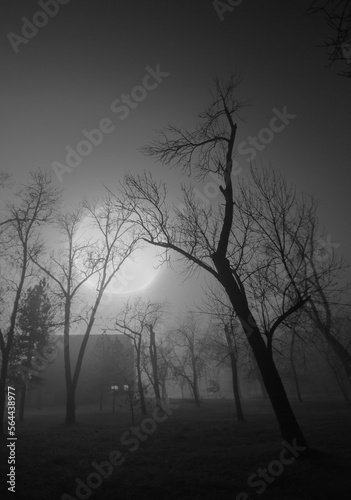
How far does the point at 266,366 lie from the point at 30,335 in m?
30.8

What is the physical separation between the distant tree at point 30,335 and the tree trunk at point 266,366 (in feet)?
91.0

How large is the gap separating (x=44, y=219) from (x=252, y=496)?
16512mm

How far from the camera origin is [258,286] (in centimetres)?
999

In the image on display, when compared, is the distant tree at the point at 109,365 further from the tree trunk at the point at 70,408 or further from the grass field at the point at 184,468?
the grass field at the point at 184,468

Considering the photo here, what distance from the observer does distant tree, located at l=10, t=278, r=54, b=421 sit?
31547mm

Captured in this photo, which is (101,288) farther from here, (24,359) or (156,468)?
(24,359)

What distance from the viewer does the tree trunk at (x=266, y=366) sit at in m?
7.68

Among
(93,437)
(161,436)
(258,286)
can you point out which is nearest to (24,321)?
(93,437)

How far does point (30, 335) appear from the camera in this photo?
3125cm

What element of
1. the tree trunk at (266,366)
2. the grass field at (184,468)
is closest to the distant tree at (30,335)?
the grass field at (184,468)

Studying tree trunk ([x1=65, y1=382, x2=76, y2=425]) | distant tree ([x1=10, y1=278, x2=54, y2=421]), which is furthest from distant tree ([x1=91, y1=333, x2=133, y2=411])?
tree trunk ([x1=65, y1=382, x2=76, y2=425])

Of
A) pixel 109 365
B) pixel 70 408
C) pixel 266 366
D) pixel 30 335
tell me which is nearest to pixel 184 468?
pixel 266 366

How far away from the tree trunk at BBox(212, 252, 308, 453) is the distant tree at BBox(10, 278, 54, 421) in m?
27.7

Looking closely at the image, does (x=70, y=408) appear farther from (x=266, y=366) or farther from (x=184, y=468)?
(x=266, y=366)
